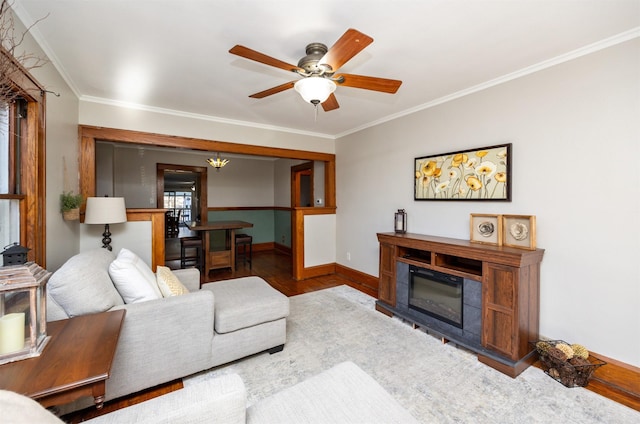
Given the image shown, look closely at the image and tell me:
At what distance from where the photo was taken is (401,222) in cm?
349

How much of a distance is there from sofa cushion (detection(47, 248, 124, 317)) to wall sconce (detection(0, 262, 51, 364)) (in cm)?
31

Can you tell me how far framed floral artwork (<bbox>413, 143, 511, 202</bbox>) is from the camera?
8.43 feet

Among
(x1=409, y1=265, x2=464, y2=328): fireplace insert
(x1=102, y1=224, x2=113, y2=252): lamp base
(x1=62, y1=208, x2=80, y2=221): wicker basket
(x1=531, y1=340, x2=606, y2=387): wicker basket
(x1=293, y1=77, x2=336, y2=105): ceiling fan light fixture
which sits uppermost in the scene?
(x1=293, y1=77, x2=336, y2=105): ceiling fan light fixture

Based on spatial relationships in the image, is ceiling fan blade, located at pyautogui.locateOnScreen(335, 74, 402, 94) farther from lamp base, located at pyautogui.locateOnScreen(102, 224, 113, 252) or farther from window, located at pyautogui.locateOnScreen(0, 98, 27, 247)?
lamp base, located at pyautogui.locateOnScreen(102, 224, 113, 252)

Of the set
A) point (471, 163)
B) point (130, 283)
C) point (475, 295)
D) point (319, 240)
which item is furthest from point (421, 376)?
point (319, 240)

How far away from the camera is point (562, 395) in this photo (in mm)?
1880

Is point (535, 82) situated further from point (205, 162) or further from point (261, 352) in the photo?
point (205, 162)

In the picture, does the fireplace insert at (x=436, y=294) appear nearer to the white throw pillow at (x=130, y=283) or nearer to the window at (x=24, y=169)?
the white throw pillow at (x=130, y=283)

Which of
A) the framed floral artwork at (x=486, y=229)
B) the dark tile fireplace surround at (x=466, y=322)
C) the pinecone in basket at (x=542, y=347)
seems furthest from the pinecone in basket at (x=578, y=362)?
the framed floral artwork at (x=486, y=229)

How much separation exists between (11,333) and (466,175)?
11.2ft

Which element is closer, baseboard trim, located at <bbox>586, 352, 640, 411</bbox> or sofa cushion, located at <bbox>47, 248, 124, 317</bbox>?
sofa cushion, located at <bbox>47, 248, 124, 317</bbox>

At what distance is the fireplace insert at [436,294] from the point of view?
8.29ft

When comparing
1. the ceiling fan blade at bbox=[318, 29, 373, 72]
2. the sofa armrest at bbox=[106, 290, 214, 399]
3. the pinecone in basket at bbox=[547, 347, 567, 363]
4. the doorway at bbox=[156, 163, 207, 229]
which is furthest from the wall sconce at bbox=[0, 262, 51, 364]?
the doorway at bbox=[156, 163, 207, 229]

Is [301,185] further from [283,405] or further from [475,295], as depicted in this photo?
[283,405]
